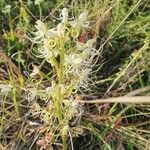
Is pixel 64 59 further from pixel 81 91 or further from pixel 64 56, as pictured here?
pixel 81 91

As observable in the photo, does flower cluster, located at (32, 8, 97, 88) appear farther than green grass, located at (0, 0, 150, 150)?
No

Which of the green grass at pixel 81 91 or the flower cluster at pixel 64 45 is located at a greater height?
the flower cluster at pixel 64 45

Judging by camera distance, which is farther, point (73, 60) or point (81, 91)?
point (81, 91)

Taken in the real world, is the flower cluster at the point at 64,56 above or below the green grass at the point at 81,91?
above

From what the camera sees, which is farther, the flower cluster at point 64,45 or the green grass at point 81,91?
the green grass at point 81,91

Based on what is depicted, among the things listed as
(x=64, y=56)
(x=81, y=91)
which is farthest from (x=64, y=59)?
(x=81, y=91)

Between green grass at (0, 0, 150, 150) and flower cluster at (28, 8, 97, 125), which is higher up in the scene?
flower cluster at (28, 8, 97, 125)

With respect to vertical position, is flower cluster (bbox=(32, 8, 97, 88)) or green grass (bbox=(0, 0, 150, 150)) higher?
flower cluster (bbox=(32, 8, 97, 88))

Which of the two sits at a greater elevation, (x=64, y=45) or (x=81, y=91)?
(x=64, y=45)
